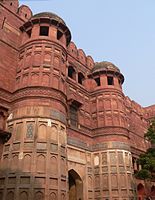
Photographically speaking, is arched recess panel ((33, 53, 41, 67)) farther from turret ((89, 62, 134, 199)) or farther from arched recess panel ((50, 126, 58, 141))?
turret ((89, 62, 134, 199))

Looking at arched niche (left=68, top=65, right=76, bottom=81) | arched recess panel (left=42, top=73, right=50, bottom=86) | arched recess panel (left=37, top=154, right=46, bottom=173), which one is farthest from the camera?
arched niche (left=68, top=65, right=76, bottom=81)

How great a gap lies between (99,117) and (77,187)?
6.35 meters

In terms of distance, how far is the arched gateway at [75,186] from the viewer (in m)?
17.9

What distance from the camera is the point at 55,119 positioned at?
15.0 m

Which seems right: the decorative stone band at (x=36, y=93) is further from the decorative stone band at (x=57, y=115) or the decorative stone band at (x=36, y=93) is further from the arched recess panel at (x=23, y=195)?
the arched recess panel at (x=23, y=195)

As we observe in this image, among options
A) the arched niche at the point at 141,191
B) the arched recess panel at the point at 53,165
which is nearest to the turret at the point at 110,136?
the arched niche at the point at 141,191

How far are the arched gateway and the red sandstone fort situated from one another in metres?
0.07

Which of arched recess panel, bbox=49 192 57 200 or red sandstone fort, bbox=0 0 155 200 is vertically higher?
red sandstone fort, bbox=0 0 155 200

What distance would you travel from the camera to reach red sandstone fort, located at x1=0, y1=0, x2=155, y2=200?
44.1 feet

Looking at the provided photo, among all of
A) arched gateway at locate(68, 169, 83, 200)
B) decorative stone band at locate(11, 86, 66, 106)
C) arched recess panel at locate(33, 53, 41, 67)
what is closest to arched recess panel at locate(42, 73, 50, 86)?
decorative stone band at locate(11, 86, 66, 106)

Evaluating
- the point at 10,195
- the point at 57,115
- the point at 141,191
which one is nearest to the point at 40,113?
the point at 57,115

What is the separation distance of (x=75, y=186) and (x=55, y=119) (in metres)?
6.43

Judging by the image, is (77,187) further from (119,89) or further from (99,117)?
(119,89)

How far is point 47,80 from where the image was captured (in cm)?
1617
